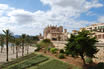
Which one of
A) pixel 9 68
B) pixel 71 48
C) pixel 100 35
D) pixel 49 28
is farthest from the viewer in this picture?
pixel 49 28

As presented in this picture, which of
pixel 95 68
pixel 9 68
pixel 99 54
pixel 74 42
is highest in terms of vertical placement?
pixel 74 42

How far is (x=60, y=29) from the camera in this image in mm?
109062

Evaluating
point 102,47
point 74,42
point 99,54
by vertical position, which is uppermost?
point 74,42

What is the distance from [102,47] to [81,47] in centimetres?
834

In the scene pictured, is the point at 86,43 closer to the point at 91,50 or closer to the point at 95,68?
the point at 91,50

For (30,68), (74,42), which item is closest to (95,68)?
(74,42)

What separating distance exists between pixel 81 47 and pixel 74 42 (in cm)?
164

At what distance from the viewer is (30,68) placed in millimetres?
21703

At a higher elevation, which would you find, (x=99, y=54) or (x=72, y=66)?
(x=99, y=54)

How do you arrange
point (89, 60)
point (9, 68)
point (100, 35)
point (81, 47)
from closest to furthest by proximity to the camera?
point (81, 47)
point (89, 60)
point (9, 68)
point (100, 35)

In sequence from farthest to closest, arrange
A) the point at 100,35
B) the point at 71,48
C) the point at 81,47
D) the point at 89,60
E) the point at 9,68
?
the point at 100,35
the point at 9,68
the point at 89,60
the point at 71,48
the point at 81,47

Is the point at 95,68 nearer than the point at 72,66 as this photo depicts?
Yes

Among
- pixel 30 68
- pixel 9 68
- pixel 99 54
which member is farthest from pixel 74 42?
pixel 9 68

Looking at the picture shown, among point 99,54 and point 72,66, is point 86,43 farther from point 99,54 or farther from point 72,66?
point 99,54
